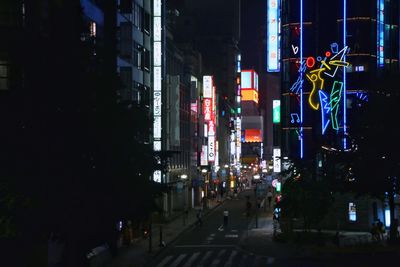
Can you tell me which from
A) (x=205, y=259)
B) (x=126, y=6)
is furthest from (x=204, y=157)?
(x=205, y=259)

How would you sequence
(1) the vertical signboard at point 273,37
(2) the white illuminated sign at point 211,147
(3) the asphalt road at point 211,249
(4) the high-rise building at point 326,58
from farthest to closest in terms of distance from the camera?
1. (2) the white illuminated sign at point 211,147
2. (1) the vertical signboard at point 273,37
3. (4) the high-rise building at point 326,58
4. (3) the asphalt road at point 211,249

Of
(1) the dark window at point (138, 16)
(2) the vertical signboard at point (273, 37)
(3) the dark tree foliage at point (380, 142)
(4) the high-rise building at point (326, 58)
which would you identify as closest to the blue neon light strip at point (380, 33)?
(4) the high-rise building at point (326, 58)

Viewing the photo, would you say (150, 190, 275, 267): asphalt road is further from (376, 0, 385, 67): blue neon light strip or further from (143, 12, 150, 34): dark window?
(376, 0, 385, 67): blue neon light strip

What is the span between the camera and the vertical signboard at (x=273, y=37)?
85750mm

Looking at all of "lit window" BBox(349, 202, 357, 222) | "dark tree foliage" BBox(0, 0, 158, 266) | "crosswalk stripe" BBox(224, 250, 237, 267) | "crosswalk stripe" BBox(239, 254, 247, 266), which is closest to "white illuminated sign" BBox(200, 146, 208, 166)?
"lit window" BBox(349, 202, 357, 222)

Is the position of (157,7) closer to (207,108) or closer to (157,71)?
(157,71)

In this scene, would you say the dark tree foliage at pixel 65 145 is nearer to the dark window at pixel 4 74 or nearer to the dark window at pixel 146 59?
the dark window at pixel 4 74

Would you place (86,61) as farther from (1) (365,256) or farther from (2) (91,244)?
(1) (365,256)

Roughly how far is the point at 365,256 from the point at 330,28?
49.6 metres

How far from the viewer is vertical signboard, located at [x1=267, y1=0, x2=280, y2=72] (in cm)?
8575

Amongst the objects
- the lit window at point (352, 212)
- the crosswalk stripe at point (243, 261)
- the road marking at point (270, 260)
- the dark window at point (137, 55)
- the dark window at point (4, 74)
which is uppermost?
the dark window at point (137, 55)

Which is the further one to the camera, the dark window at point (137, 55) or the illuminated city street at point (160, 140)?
the dark window at point (137, 55)

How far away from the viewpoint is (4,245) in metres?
33.4

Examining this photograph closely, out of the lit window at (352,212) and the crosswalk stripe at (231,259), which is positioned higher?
the lit window at (352,212)
